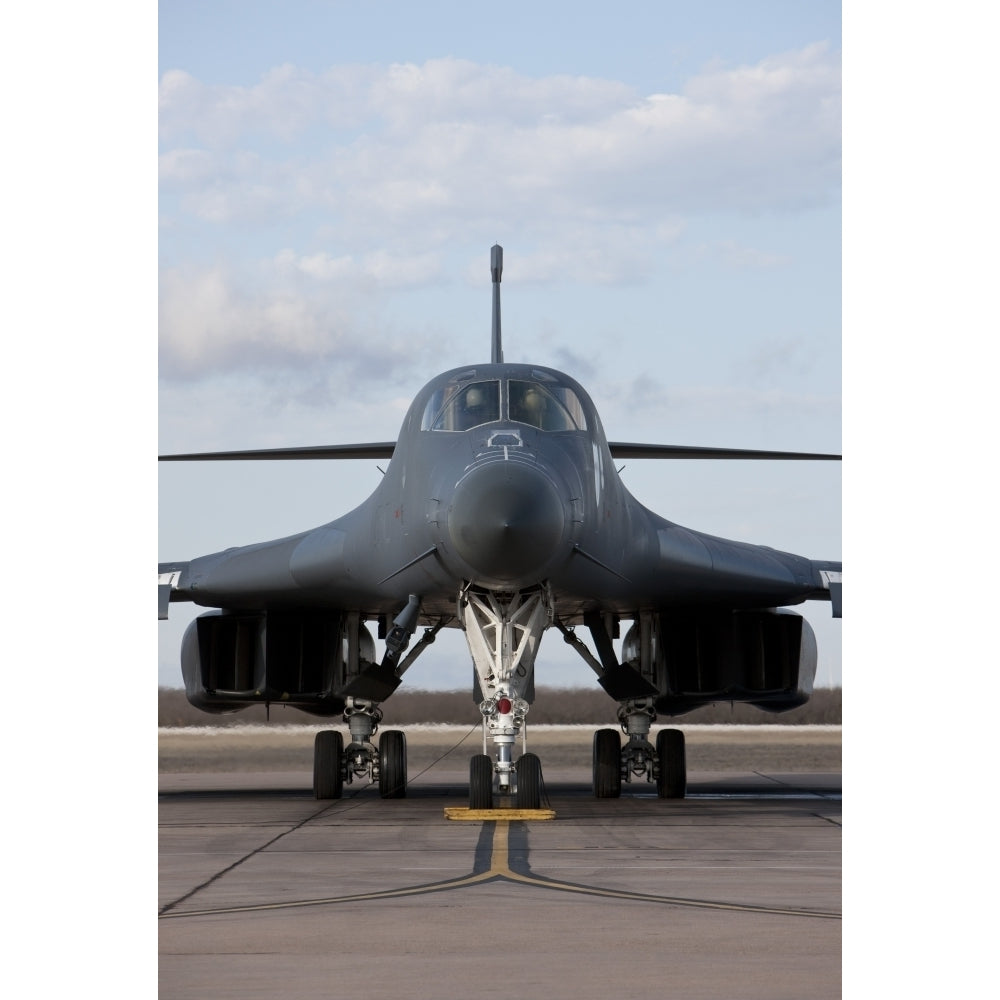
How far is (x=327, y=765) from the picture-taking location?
677 inches

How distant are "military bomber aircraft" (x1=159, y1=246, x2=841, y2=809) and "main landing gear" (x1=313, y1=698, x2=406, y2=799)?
2cm

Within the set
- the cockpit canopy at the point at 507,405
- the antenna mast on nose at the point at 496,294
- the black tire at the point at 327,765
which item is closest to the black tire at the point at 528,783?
the cockpit canopy at the point at 507,405

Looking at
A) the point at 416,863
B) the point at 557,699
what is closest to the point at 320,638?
the point at 416,863

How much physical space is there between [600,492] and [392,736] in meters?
5.01

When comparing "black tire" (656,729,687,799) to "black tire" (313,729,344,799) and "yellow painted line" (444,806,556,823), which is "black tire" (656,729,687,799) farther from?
"yellow painted line" (444,806,556,823)

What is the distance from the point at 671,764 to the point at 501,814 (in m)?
4.94

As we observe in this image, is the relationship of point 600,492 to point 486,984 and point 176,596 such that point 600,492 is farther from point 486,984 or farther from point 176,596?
point 486,984

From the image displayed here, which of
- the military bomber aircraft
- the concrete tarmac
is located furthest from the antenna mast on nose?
the concrete tarmac

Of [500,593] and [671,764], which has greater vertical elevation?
[500,593]

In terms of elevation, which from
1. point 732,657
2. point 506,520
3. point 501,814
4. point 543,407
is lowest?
point 501,814

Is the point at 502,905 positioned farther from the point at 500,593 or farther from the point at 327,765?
the point at 327,765

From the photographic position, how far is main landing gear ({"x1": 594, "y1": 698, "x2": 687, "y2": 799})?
16797 mm

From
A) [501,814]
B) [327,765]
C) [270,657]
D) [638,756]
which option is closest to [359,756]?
[327,765]
